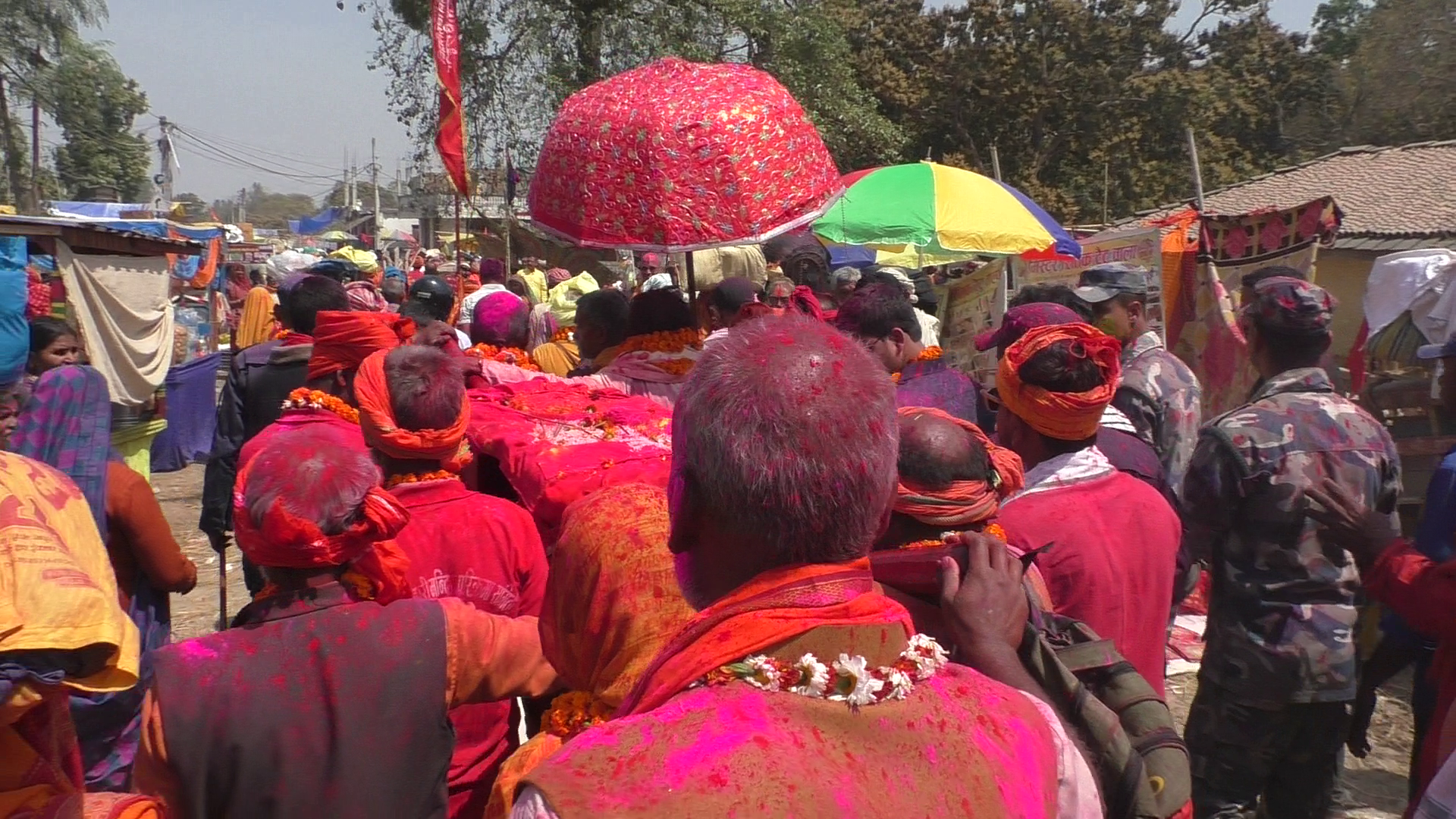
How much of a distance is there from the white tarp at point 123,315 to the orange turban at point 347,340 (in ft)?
17.9

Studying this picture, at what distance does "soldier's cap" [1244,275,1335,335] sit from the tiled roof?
10080 millimetres

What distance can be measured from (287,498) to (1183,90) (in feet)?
87.9

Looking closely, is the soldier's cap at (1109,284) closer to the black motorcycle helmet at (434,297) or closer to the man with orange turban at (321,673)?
the man with orange turban at (321,673)

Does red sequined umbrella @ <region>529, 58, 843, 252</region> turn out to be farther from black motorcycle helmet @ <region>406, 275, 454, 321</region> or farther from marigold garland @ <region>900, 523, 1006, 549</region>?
black motorcycle helmet @ <region>406, 275, 454, 321</region>

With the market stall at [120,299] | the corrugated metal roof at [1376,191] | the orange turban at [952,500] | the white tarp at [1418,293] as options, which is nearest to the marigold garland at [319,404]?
the orange turban at [952,500]

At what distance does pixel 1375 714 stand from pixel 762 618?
5.45 m

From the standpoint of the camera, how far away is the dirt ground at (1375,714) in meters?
4.50

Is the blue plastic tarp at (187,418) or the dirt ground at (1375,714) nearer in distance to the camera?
the dirt ground at (1375,714)

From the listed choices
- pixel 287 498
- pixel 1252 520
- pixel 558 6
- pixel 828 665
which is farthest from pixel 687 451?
pixel 558 6

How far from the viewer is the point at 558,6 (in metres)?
15.9

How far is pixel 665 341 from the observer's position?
391 cm

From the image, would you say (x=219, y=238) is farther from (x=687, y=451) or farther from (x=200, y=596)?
(x=687, y=451)

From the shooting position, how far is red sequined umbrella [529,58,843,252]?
124 inches

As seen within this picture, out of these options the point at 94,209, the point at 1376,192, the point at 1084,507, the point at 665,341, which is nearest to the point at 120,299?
the point at 665,341
